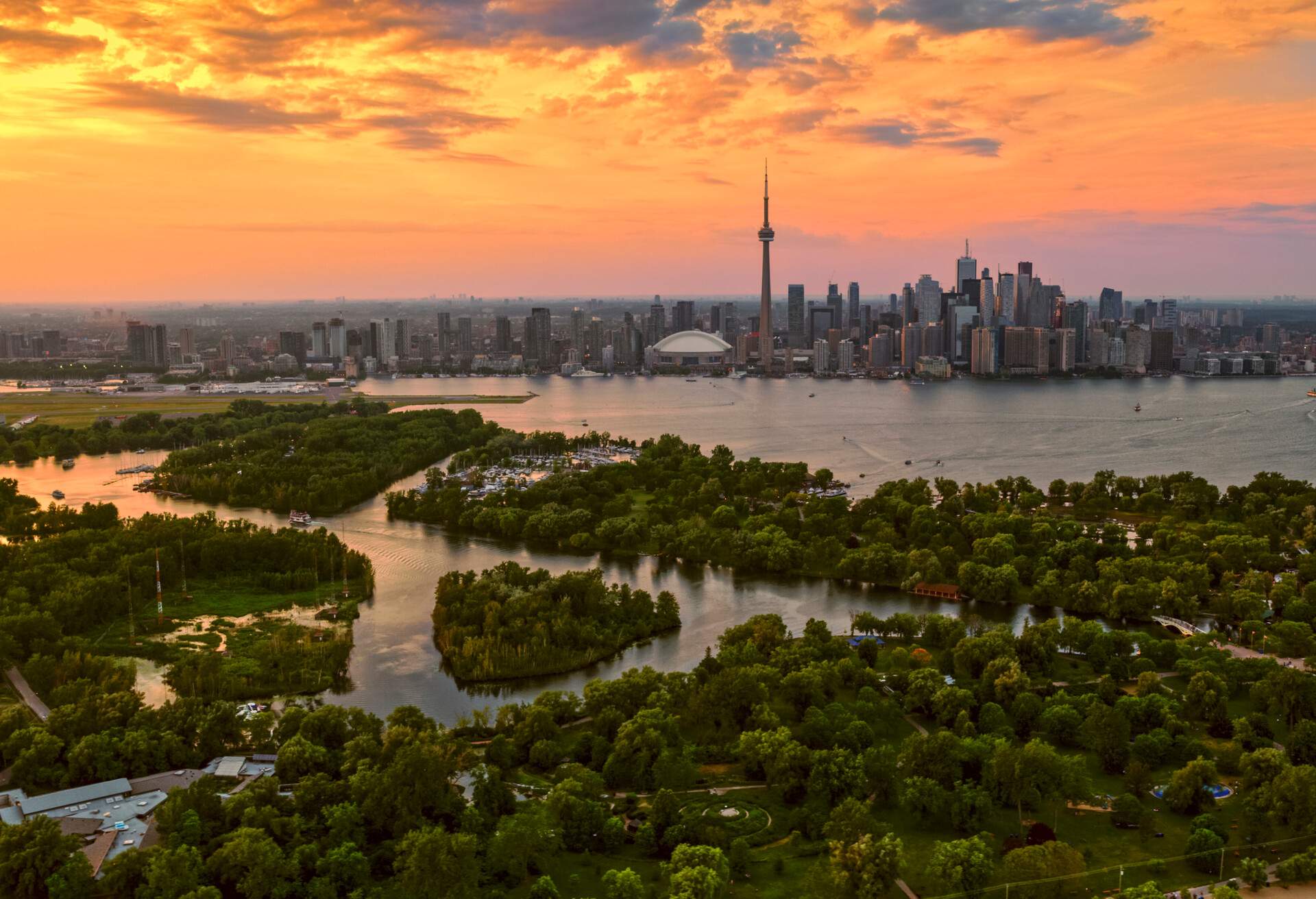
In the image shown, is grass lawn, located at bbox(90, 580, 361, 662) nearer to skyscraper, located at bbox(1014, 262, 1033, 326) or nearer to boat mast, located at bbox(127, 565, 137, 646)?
boat mast, located at bbox(127, 565, 137, 646)

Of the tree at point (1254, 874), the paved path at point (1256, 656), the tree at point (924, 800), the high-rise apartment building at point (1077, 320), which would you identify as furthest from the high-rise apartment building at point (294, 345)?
the tree at point (1254, 874)

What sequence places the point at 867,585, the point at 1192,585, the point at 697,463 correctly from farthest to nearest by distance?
the point at 697,463 → the point at 867,585 → the point at 1192,585

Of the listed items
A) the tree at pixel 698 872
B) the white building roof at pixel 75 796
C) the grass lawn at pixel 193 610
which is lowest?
the tree at pixel 698 872

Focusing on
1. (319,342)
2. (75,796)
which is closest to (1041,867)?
(75,796)

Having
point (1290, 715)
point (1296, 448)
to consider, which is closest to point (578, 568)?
point (1290, 715)

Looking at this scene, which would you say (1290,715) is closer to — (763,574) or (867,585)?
(867,585)

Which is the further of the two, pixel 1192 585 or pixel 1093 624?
pixel 1192 585

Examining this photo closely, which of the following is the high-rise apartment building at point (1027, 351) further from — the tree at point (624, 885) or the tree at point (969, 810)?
the tree at point (624, 885)

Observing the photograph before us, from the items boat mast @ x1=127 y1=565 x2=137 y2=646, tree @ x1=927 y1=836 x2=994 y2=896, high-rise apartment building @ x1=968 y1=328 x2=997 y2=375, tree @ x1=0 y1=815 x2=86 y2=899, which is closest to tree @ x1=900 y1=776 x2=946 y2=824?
tree @ x1=927 y1=836 x2=994 y2=896
